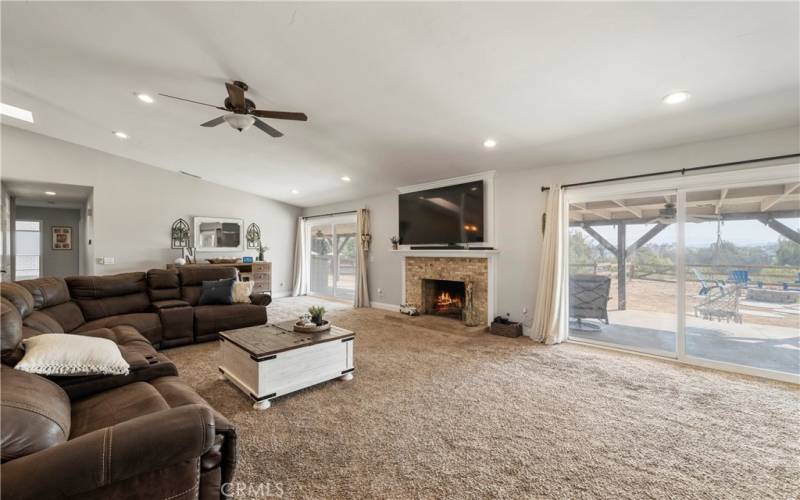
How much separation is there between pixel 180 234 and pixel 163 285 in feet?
9.38

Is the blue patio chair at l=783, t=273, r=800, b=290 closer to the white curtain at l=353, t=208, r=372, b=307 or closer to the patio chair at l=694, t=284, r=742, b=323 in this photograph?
the patio chair at l=694, t=284, r=742, b=323

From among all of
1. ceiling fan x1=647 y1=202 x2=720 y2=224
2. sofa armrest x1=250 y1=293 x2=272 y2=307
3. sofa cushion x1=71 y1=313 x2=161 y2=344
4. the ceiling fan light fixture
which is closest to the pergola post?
ceiling fan x1=647 y1=202 x2=720 y2=224

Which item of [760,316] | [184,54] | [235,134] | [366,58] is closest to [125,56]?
[184,54]

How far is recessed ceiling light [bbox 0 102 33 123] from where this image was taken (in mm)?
4348

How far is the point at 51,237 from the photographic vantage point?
7.83 metres

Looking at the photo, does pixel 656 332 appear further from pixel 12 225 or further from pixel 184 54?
pixel 12 225

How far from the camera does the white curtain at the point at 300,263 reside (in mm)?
8539

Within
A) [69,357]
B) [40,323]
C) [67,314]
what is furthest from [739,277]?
[67,314]

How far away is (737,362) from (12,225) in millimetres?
11838

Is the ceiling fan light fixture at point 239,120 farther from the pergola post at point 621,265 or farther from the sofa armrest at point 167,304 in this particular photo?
the pergola post at point 621,265

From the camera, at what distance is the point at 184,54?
2.76 metres

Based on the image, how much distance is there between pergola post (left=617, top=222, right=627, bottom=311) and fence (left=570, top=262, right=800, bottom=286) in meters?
0.04

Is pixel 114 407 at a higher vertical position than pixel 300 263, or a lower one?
lower

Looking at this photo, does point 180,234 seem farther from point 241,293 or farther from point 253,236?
point 241,293
